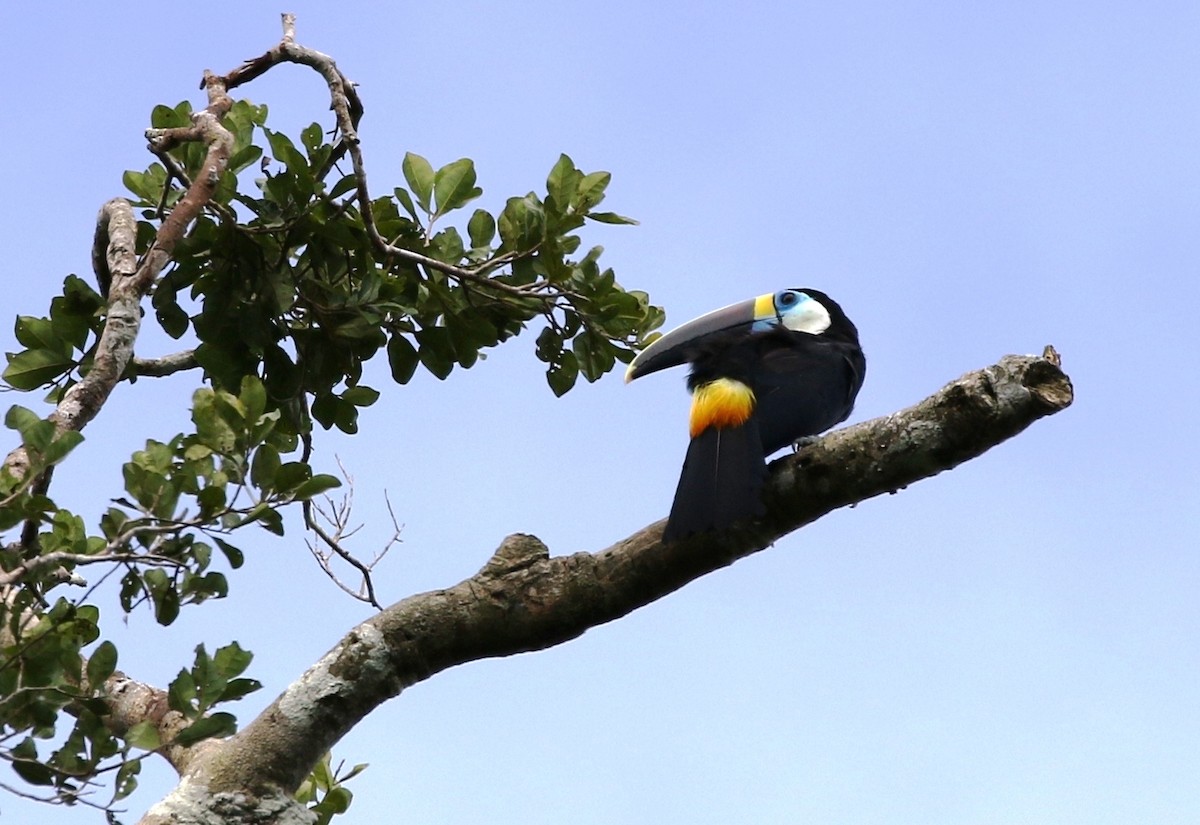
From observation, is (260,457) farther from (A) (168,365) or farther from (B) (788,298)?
(B) (788,298)

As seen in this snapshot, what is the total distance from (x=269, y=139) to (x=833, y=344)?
1.96 m

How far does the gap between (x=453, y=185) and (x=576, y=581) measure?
4.16ft

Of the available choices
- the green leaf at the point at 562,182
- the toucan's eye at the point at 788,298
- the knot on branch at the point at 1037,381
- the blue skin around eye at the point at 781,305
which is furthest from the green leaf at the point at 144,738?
the toucan's eye at the point at 788,298

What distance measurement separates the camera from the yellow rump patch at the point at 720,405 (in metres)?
4.01

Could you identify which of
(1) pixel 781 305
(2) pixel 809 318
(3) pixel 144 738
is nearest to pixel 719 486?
(3) pixel 144 738

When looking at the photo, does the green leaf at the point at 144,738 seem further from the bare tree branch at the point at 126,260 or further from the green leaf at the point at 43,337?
the green leaf at the point at 43,337

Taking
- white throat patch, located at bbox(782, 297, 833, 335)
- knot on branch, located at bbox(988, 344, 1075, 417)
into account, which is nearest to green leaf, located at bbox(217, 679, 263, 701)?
knot on branch, located at bbox(988, 344, 1075, 417)

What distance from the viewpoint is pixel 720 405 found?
13.4 feet

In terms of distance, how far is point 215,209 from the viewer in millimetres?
3553

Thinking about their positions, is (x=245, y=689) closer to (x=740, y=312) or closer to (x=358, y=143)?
(x=358, y=143)

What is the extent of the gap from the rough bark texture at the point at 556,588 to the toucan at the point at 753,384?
25cm

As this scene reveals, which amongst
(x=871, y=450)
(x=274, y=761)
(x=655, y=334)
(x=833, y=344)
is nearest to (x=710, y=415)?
(x=655, y=334)

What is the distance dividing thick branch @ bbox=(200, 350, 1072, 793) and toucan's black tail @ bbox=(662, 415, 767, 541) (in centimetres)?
4

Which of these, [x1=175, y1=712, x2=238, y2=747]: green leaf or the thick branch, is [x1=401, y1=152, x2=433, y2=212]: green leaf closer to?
the thick branch
